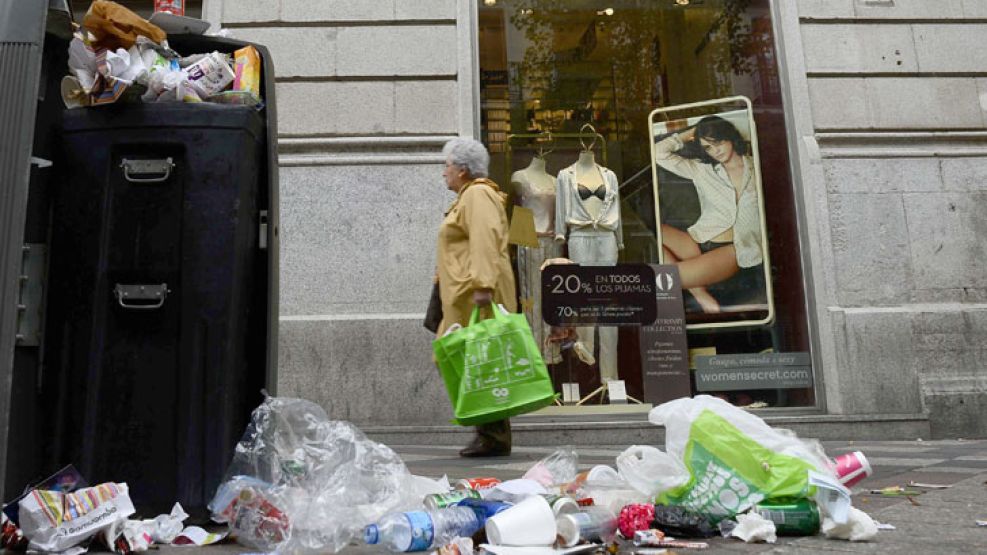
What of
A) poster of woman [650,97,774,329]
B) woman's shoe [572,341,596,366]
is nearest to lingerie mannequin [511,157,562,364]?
woman's shoe [572,341,596,366]

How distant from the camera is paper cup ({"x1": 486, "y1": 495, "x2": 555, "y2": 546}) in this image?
7.52 feet

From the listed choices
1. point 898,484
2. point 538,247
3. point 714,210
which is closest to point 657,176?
point 714,210

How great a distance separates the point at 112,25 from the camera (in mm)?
2770

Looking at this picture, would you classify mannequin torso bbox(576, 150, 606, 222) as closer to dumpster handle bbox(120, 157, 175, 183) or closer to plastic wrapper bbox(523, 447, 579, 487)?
plastic wrapper bbox(523, 447, 579, 487)

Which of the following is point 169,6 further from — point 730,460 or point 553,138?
point 730,460

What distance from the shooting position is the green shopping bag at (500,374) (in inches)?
156

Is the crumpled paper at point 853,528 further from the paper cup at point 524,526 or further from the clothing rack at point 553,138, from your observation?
the clothing rack at point 553,138

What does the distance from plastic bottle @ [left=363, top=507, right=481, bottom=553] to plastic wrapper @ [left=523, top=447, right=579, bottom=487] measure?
0.84m

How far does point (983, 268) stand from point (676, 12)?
157 inches

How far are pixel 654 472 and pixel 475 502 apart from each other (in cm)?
66

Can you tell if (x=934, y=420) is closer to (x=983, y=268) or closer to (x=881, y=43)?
(x=983, y=268)

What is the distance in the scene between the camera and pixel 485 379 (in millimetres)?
4008

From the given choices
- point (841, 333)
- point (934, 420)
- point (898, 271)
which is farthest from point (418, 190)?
point (934, 420)

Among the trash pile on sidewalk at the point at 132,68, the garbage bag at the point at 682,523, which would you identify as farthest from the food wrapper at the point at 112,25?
the garbage bag at the point at 682,523
